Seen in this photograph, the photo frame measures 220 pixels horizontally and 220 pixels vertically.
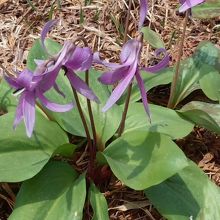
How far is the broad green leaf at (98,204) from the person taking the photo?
6.77 feet

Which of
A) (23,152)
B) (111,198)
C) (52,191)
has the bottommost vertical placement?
(111,198)

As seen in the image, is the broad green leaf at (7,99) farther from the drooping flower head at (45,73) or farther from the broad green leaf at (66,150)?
the drooping flower head at (45,73)

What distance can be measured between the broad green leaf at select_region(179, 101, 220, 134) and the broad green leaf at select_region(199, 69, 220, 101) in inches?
3.7

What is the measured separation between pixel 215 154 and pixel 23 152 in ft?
2.93

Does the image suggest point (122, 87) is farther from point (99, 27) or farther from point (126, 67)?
point (99, 27)

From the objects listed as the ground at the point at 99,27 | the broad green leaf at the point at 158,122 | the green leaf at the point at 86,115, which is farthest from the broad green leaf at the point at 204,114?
the green leaf at the point at 86,115

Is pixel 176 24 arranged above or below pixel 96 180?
above

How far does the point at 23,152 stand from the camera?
2096mm

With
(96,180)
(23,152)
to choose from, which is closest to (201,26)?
(96,180)

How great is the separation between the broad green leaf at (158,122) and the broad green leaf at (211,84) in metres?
0.24

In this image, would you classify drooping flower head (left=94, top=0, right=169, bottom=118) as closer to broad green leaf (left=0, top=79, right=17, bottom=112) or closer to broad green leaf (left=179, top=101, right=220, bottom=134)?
broad green leaf (left=179, top=101, right=220, bottom=134)

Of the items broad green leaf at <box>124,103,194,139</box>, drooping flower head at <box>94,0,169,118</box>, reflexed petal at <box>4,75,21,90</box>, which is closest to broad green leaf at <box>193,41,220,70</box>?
broad green leaf at <box>124,103,194,139</box>

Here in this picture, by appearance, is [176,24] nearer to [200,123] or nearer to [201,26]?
[201,26]

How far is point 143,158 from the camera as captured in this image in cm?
201
